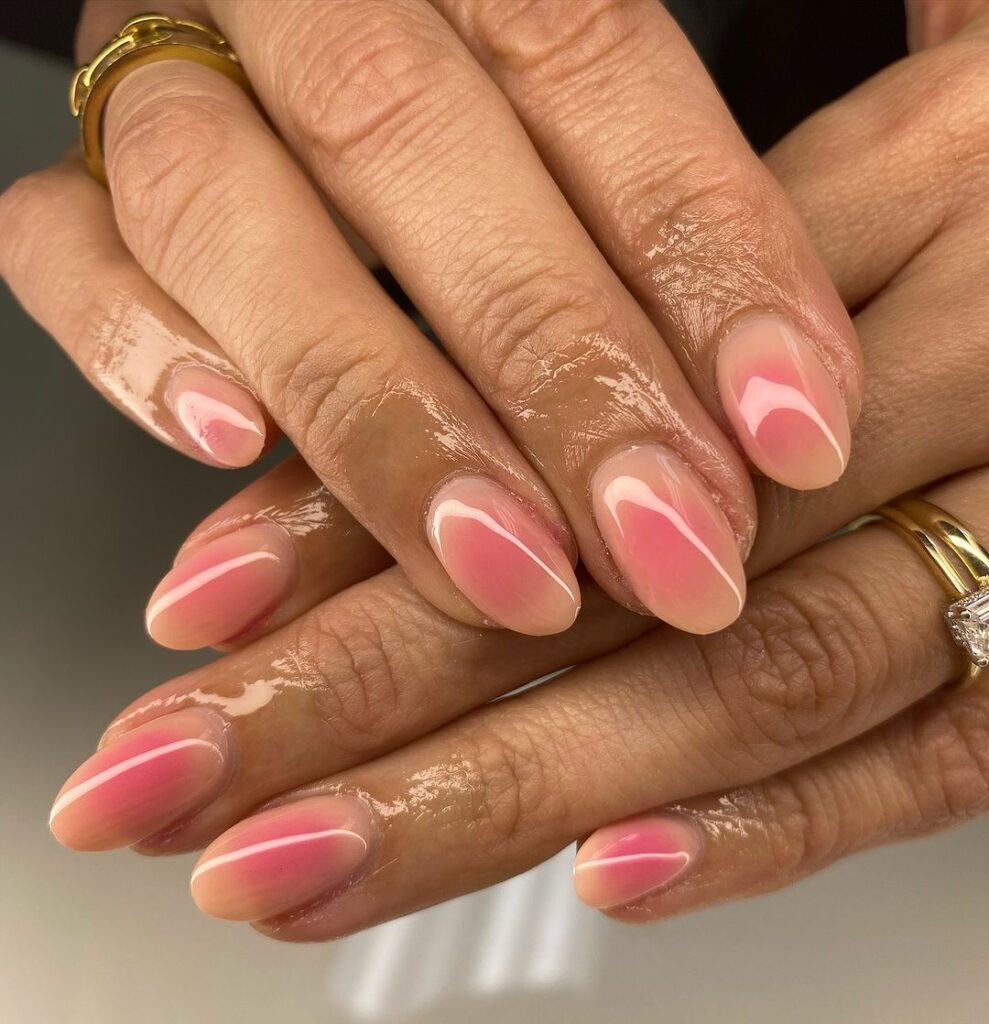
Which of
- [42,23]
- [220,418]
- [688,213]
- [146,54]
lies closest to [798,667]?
[688,213]

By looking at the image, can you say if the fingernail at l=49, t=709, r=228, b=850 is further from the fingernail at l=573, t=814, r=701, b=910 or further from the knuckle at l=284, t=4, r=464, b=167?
the knuckle at l=284, t=4, r=464, b=167

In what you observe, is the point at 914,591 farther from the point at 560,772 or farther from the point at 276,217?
the point at 276,217

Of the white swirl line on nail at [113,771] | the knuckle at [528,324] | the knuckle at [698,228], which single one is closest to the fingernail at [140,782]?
the white swirl line on nail at [113,771]

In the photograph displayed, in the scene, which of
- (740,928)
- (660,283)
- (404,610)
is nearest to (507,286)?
(660,283)

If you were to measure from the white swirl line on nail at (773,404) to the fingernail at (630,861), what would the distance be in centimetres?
26

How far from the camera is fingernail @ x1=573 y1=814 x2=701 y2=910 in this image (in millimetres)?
619

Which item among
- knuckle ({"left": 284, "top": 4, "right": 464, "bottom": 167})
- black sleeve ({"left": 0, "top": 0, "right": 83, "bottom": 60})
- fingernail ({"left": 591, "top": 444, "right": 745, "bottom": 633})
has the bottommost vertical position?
fingernail ({"left": 591, "top": 444, "right": 745, "bottom": 633})

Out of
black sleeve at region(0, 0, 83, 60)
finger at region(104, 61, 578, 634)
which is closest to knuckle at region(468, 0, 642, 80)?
finger at region(104, 61, 578, 634)

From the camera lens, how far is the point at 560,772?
624mm

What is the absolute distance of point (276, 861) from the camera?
1.87 ft

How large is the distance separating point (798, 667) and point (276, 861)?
33 centimetres

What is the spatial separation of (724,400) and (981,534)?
22 cm

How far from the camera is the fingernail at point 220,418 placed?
2.01 ft

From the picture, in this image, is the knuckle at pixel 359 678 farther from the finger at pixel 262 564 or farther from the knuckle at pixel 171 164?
the knuckle at pixel 171 164
